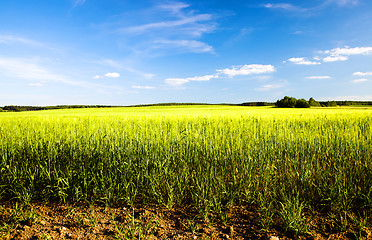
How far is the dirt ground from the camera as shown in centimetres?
205

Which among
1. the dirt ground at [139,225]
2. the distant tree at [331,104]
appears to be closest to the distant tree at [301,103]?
the distant tree at [331,104]

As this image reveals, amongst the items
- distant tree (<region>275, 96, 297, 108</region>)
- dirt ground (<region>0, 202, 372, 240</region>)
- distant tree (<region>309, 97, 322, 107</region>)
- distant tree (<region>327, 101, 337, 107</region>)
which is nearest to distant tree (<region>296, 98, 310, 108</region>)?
distant tree (<region>275, 96, 297, 108</region>)

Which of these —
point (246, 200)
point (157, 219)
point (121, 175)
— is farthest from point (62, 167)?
point (246, 200)

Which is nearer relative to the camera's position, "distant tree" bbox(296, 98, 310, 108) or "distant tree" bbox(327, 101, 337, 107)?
"distant tree" bbox(296, 98, 310, 108)

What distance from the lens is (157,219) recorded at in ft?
7.54

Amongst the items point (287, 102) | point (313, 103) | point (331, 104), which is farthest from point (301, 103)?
point (331, 104)

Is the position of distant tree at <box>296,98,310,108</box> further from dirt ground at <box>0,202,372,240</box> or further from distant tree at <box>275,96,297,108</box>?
dirt ground at <box>0,202,372,240</box>

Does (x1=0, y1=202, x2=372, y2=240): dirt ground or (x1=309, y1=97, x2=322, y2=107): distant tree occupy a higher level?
(x1=309, y1=97, x2=322, y2=107): distant tree

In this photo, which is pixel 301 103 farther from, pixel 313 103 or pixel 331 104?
pixel 331 104

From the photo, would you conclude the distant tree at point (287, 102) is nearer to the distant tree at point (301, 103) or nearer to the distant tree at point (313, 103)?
the distant tree at point (301, 103)

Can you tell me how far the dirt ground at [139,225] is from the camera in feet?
6.73

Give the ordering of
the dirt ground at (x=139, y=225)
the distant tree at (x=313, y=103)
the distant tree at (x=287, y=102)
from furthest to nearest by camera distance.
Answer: the distant tree at (x=313, y=103), the distant tree at (x=287, y=102), the dirt ground at (x=139, y=225)

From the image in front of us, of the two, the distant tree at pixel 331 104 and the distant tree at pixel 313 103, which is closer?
the distant tree at pixel 313 103

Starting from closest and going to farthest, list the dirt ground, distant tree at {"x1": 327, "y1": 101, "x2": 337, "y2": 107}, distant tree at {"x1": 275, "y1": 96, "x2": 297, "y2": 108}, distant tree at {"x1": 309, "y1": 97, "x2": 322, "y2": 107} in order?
1. the dirt ground
2. distant tree at {"x1": 275, "y1": 96, "x2": 297, "y2": 108}
3. distant tree at {"x1": 309, "y1": 97, "x2": 322, "y2": 107}
4. distant tree at {"x1": 327, "y1": 101, "x2": 337, "y2": 107}
